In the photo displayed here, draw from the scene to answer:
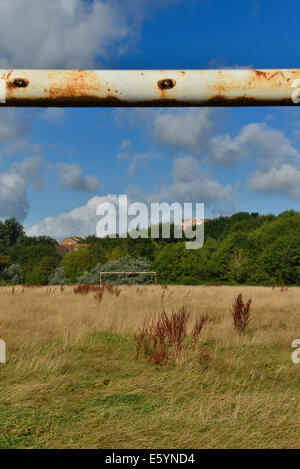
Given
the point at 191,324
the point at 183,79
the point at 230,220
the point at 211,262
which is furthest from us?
the point at 230,220

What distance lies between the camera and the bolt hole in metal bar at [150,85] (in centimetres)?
164

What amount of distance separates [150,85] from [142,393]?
3.09m

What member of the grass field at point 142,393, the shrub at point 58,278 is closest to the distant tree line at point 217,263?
the shrub at point 58,278

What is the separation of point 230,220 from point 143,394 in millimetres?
63045

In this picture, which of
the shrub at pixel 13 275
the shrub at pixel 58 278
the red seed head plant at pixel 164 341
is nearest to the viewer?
the red seed head plant at pixel 164 341

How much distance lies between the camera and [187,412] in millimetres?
3246

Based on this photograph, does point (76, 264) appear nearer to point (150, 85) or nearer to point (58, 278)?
point (58, 278)

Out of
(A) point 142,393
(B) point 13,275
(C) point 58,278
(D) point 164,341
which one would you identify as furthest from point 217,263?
(A) point 142,393

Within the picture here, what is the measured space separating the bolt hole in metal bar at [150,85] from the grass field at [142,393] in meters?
2.33

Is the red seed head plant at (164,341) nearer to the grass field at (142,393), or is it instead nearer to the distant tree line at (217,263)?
the grass field at (142,393)

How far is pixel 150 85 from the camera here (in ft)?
5.42

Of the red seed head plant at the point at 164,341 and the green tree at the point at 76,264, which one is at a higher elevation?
the green tree at the point at 76,264

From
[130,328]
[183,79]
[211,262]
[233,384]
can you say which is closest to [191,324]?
[130,328]
